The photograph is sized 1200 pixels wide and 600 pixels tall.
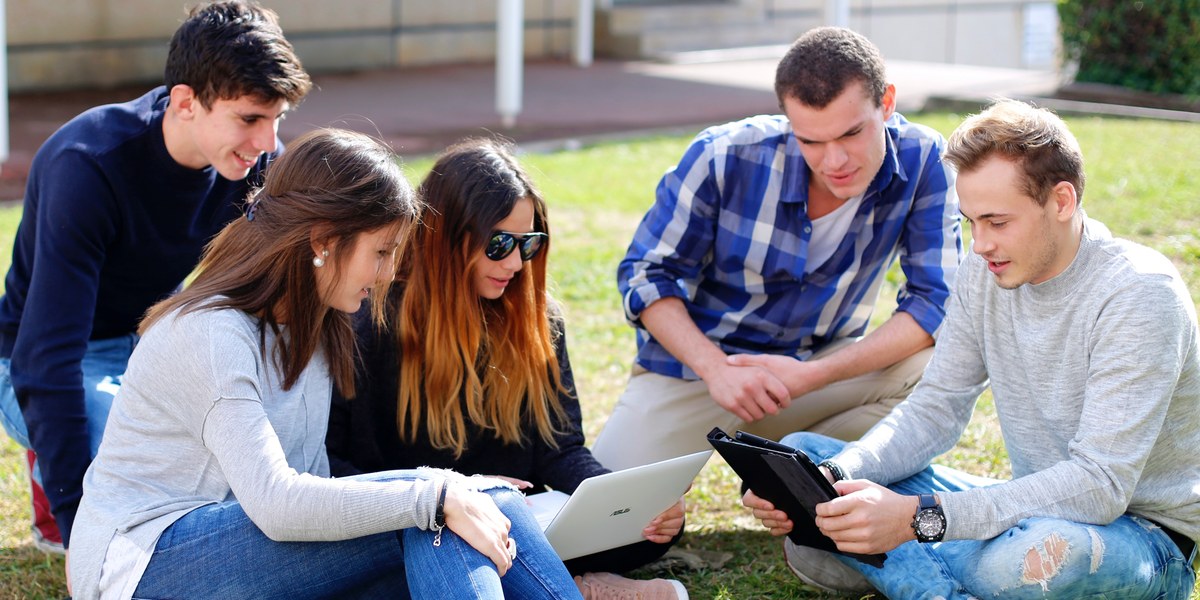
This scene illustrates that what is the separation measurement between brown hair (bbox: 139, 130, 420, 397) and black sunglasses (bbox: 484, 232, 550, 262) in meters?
0.42

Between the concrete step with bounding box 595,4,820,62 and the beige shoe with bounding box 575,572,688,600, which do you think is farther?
the concrete step with bounding box 595,4,820,62

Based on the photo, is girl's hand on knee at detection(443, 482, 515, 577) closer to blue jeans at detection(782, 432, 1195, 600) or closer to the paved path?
blue jeans at detection(782, 432, 1195, 600)

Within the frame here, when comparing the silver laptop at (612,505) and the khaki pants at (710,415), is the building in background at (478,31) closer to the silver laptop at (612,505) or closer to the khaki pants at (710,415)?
the khaki pants at (710,415)

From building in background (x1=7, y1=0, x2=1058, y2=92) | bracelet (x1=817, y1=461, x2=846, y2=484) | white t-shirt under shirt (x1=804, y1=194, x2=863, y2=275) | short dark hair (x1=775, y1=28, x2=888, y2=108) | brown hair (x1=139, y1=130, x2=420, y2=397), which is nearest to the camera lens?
brown hair (x1=139, y1=130, x2=420, y2=397)

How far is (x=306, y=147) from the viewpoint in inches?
109

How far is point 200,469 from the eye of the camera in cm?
269

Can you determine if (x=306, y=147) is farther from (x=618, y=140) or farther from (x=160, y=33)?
(x=160, y=33)

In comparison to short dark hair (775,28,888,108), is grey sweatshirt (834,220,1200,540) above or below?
below

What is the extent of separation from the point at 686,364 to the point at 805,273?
46cm

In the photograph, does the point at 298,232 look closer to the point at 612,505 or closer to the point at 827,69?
the point at 612,505

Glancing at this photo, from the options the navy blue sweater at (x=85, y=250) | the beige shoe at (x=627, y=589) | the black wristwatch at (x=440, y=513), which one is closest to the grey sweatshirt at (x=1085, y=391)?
the beige shoe at (x=627, y=589)

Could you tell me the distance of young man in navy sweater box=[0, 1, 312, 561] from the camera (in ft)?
10.3

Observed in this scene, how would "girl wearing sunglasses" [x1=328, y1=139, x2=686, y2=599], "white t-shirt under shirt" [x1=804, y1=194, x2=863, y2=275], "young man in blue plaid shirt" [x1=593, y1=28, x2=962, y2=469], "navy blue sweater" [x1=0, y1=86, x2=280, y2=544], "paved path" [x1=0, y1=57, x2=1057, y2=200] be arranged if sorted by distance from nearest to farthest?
"navy blue sweater" [x1=0, y1=86, x2=280, y2=544]
"girl wearing sunglasses" [x1=328, y1=139, x2=686, y2=599]
"young man in blue plaid shirt" [x1=593, y1=28, x2=962, y2=469]
"white t-shirt under shirt" [x1=804, y1=194, x2=863, y2=275]
"paved path" [x1=0, y1=57, x2=1057, y2=200]

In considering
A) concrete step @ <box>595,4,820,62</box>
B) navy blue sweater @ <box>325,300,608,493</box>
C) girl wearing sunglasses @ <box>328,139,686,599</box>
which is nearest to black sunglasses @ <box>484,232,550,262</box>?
girl wearing sunglasses @ <box>328,139,686,599</box>
